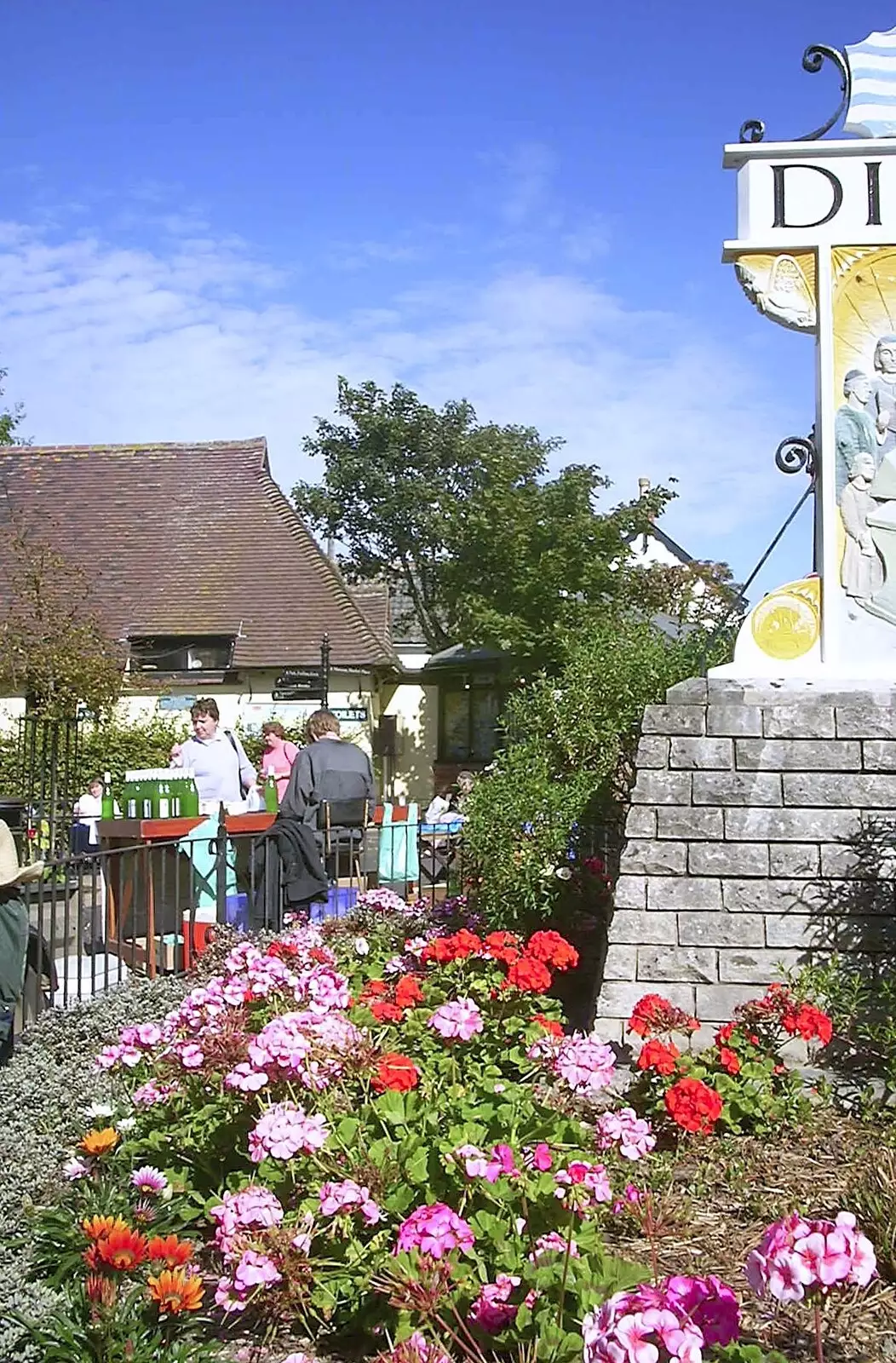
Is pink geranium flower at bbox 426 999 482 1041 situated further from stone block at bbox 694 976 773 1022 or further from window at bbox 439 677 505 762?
window at bbox 439 677 505 762

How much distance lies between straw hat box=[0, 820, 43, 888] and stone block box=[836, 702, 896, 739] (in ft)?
10.9

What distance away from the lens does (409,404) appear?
36969 millimetres

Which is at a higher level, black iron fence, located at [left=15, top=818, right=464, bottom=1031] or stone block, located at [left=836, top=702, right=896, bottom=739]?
stone block, located at [left=836, top=702, right=896, bottom=739]

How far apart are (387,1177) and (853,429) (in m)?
3.83

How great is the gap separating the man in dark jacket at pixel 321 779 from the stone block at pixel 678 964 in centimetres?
315

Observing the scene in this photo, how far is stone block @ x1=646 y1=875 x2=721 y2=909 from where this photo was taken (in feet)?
17.2

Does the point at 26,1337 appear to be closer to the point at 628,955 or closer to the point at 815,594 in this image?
the point at 628,955

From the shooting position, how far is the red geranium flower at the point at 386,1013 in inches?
160

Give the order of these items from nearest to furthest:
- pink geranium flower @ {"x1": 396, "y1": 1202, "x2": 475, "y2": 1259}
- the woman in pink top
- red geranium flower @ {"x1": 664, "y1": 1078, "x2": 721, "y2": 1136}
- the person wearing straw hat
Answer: pink geranium flower @ {"x1": 396, "y1": 1202, "x2": 475, "y2": 1259}
red geranium flower @ {"x1": 664, "y1": 1078, "x2": 721, "y2": 1136}
the person wearing straw hat
the woman in pink top

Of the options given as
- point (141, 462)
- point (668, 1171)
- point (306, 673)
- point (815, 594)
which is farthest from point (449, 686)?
point (668, 1171)

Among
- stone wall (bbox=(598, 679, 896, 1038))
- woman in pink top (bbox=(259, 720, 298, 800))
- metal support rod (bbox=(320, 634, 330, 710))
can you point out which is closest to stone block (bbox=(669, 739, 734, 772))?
stone wall (bbox=(598, 679, 896, 1038))

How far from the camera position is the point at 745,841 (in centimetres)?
526

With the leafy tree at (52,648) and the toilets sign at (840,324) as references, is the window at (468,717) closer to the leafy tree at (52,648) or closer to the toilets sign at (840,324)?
the leafy tree at (52,648)

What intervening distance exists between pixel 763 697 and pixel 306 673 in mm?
15121
